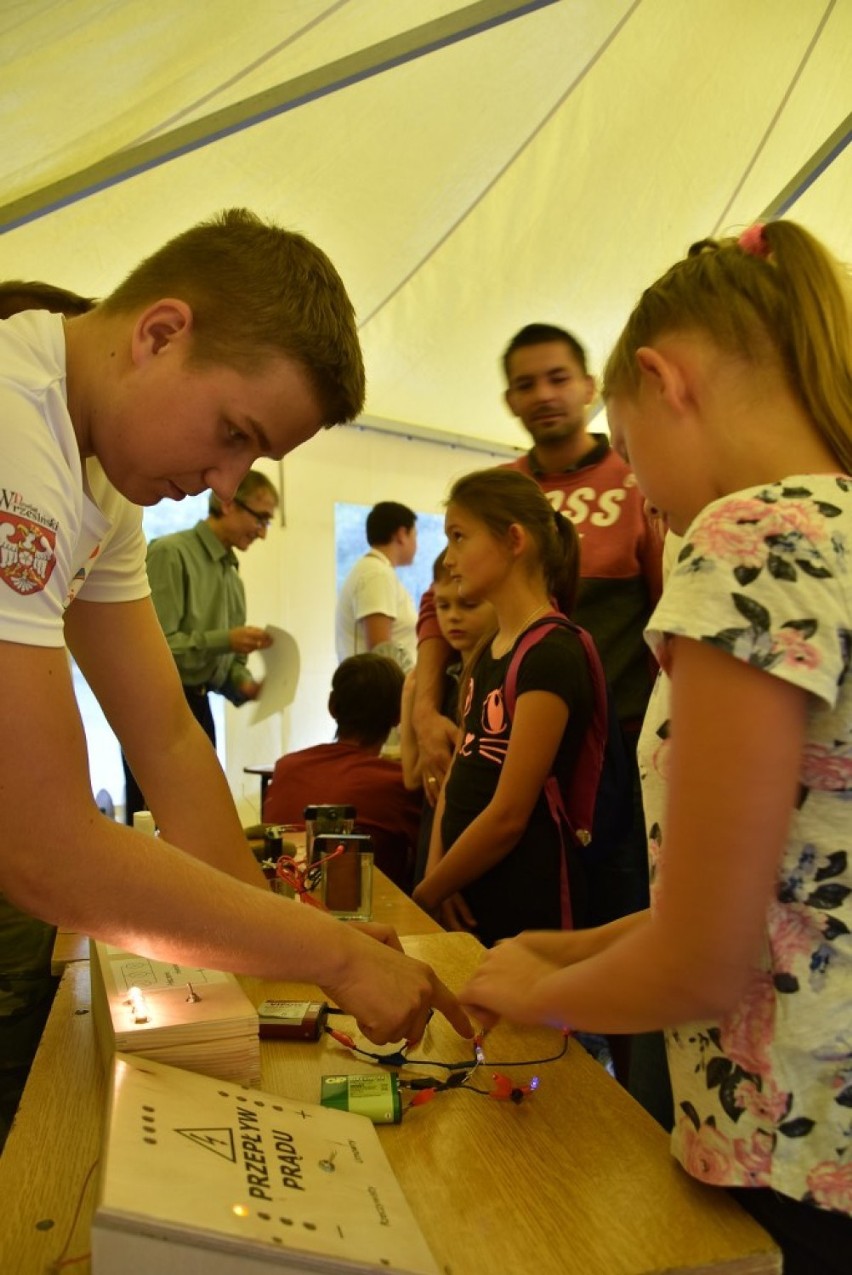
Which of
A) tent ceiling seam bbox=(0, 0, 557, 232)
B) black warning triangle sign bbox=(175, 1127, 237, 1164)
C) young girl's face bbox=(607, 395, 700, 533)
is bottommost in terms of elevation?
black warning triangle sign bbox=(175, 1127, 237, 1164)

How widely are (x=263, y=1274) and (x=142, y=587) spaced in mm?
916

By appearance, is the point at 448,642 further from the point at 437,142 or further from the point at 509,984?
the point at 437,142

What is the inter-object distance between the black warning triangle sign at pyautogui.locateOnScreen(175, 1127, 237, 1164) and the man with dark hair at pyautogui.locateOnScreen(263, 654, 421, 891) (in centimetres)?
162

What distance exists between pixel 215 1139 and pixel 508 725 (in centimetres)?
115

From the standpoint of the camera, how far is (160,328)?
1.00 m

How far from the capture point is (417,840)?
2451 mm

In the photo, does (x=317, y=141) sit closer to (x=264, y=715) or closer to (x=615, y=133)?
(x=615, y=133)

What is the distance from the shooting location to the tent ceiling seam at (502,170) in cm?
337

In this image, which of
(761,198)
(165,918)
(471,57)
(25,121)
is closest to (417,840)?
(165,918)

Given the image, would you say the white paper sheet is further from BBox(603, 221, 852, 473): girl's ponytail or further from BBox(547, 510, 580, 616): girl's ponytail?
BBox(603, 221, 852, 473): girl's ponytail

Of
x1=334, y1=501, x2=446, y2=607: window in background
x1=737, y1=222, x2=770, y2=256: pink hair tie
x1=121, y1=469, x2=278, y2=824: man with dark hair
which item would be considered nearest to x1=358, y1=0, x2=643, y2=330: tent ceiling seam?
x1=121, y1=469, x2=278, y2=824: man with dark hair

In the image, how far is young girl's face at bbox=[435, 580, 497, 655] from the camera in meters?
2.29

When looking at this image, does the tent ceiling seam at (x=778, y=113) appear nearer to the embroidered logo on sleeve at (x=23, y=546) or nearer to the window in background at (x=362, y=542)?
the window in background at (x=362, y=542)

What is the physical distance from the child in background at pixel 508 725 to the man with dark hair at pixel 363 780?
0.46 meters
